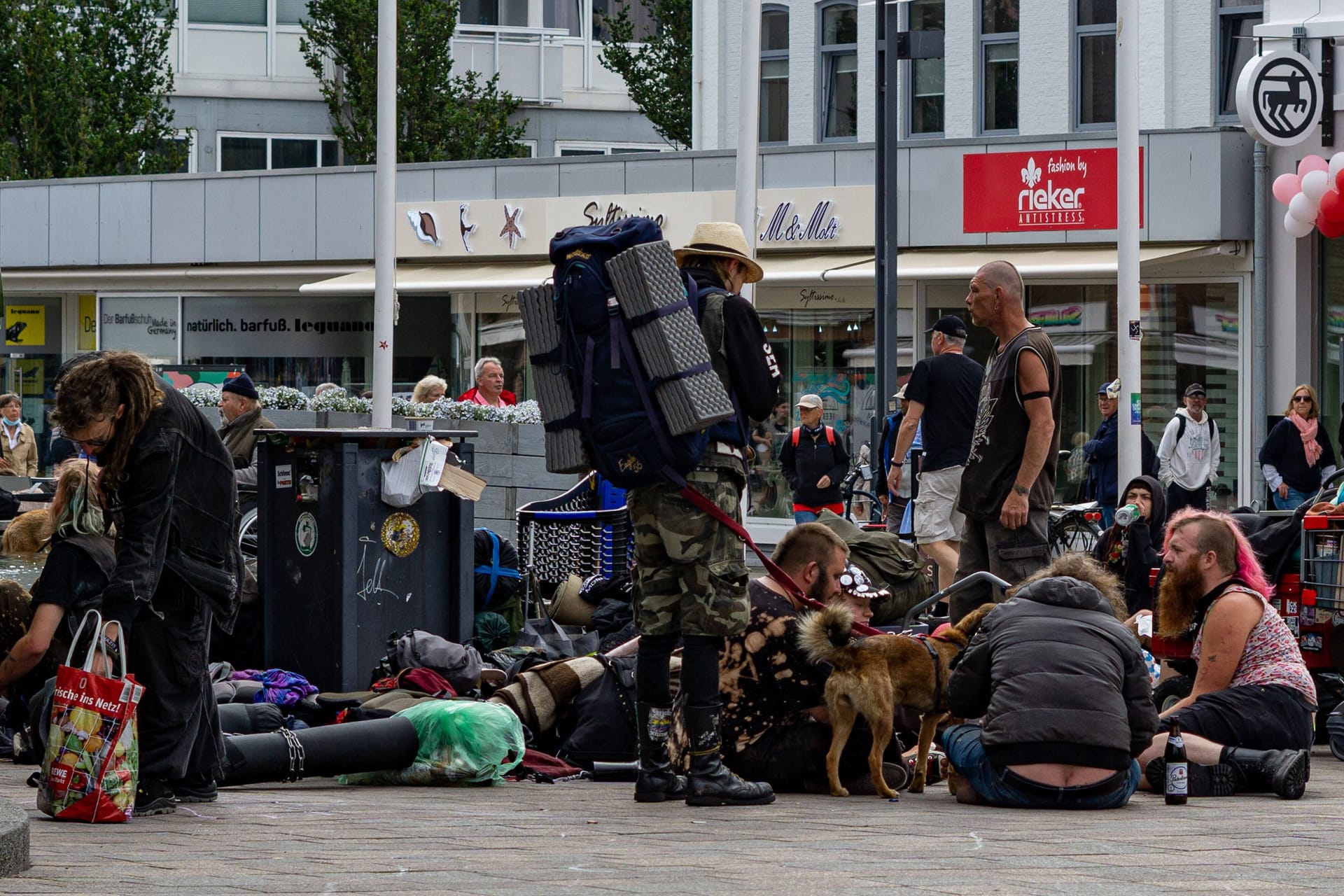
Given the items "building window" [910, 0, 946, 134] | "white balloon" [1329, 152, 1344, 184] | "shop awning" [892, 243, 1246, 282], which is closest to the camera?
"white balloon" [1329, 152, 1344, 184]

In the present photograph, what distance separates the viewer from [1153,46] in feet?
74.8

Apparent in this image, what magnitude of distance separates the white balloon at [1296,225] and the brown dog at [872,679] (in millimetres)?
13939

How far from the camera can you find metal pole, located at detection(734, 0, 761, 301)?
15336 mm

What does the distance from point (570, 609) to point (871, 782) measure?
4.27 m

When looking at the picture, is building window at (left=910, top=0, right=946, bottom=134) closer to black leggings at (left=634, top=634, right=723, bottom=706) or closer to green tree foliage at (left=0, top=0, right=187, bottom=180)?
green tree foliage at (left=0, top=0, right=187, bottom=180)

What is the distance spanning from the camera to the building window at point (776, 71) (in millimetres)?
26109

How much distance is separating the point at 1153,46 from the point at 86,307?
16.4 metres

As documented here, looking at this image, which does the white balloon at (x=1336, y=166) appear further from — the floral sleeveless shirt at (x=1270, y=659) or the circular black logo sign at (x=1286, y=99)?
the floral sleeveless shirt at (x=1270, y=659)

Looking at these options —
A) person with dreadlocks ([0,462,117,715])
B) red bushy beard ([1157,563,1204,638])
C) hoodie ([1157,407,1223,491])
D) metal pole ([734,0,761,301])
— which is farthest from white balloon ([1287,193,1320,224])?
person with dreadlocks ([0,462,117,715])

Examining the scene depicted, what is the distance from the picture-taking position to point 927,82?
25.0 m

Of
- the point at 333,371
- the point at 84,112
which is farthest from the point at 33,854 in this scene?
the point at 84,112

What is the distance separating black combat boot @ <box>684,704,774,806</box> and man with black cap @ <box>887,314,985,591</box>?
5.30 m

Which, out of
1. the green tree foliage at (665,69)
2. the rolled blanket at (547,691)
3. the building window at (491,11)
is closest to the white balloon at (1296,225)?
the rolled blanket at (547,691)

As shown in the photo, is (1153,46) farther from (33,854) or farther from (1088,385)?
(33,854)
